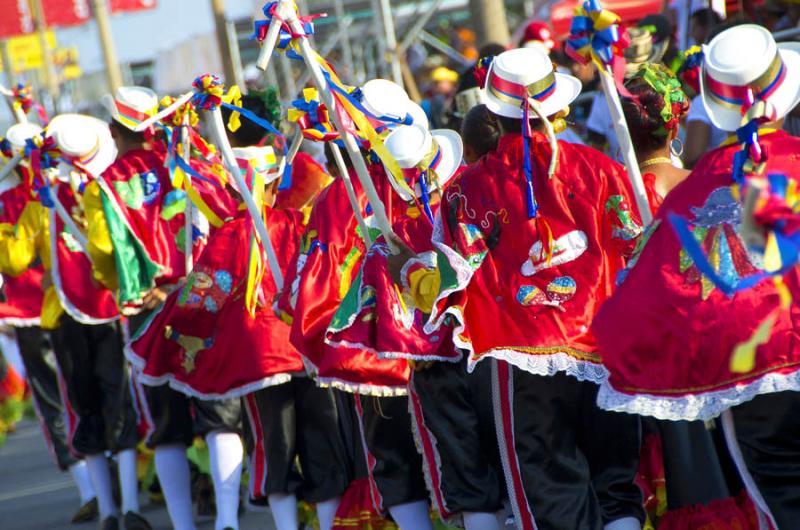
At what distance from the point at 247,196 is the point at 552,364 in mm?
1783

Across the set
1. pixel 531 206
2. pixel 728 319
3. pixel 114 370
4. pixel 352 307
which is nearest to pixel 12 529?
pixel 114 370

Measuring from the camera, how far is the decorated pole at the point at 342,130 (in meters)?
4.68

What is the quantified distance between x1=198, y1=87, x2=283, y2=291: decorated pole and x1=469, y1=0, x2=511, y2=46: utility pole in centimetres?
503

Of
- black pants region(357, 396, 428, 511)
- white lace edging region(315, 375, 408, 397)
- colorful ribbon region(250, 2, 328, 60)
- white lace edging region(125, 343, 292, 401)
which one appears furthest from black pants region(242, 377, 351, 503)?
colorful ribbon region(250, 2, 328, 60)

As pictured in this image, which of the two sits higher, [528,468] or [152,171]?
[152,171]

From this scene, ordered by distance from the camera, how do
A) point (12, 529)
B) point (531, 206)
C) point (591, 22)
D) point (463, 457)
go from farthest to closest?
point (12, 529) < point (463, 457) < point (531, 206) < point (591, 22)

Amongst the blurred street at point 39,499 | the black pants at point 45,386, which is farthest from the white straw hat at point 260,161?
the black pants at point 45,386

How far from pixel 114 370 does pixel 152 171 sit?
50.6 inches

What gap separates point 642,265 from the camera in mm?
3924

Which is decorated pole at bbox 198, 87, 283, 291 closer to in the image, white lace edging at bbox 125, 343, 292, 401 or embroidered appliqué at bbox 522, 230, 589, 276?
white lace edging at bbox 125, 343, 292, 401

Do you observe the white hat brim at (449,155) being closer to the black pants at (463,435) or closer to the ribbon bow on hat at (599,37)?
the black pants at (463,435)

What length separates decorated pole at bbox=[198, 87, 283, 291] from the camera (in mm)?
5711

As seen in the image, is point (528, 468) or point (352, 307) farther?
point (352, 307)

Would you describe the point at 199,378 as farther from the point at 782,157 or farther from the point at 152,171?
the point at 782,157
